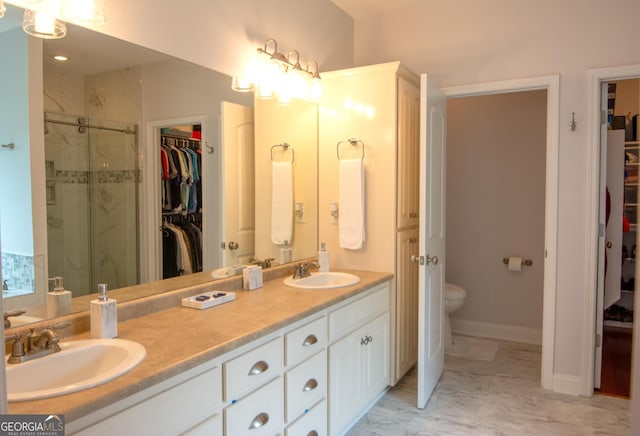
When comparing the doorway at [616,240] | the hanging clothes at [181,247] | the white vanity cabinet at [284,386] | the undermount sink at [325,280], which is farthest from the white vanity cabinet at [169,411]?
the doorway at [616,240]

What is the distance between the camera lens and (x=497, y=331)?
411 cm

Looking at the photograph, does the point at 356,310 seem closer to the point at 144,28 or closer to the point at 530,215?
the point at 144,28

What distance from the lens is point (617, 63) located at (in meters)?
2.78

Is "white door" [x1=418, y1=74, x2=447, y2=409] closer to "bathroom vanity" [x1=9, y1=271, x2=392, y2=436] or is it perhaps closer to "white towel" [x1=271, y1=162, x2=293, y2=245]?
"bathroom vanity" [x1=9, y1=271, x2=392, y2=436]

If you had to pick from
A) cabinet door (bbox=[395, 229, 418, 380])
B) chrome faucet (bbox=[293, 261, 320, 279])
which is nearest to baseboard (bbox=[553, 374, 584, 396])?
cabinet door (bbox=[395, 229, 418, 380])

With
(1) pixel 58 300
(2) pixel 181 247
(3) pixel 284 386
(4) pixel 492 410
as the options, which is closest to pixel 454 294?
(4) pixel 492 410

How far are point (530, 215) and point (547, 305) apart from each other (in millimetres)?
1203

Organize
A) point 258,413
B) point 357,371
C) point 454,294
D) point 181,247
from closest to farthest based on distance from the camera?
point 258,413, point 181,247, point 357,371, point 454,294

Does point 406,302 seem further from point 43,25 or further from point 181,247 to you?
point 43,25

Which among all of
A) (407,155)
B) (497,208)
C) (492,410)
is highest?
(407,155)

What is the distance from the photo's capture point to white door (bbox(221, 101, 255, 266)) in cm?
240

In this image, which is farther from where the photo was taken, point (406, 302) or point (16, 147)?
point (406, 302)

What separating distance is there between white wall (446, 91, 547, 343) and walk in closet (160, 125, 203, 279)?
2.81m

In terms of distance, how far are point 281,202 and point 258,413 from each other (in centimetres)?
147
